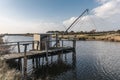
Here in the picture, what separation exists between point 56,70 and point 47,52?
2.92 metres

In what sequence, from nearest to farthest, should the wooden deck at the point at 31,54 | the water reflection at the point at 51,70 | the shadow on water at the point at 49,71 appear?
1. the wooden deck at the point at 31,54
2. the shadow on water at the point at 49,71
3. the water reflection at the point at 51,70

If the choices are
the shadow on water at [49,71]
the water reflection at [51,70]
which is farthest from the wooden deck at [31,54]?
the water reflection at [51,70]

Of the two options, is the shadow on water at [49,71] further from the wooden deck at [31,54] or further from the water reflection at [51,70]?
the wooden deck at [31,54]

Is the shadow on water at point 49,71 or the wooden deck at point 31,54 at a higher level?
the wooden deck at point 31,54

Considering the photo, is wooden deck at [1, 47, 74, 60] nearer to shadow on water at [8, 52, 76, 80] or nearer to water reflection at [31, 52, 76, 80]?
shadow on water at [8, 52, 76, 80]

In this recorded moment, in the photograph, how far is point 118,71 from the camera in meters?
25.0

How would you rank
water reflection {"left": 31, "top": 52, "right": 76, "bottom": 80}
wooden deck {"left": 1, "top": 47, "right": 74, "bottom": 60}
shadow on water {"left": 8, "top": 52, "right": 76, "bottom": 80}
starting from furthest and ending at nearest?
1. water reflection {"left": 31, "top": 52, "right": 76, "bottom": 80}
2. shadow on water {"left": 8, "top": 52, "right": 76, "bottom": 80}
3. wooden deck {"left": 1, "top": 47, "right": 74, "bottom": 60}

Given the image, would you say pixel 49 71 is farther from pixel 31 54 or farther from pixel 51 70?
pixel 31 54

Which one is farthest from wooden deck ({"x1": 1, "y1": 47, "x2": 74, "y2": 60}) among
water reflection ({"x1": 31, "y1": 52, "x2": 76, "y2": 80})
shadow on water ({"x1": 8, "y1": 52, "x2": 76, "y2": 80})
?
water reflection ({"x1": 31, "y1": 52, "x2": 76, "y2": 80})

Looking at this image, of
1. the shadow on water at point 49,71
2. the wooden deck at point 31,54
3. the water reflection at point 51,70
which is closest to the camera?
the wooden deck at point 31,54

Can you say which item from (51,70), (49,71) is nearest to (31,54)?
(49,71)

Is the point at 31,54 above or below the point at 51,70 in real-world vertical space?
above

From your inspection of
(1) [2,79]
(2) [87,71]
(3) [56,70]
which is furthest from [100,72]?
(1) [2,79]

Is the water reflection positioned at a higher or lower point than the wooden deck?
lower
